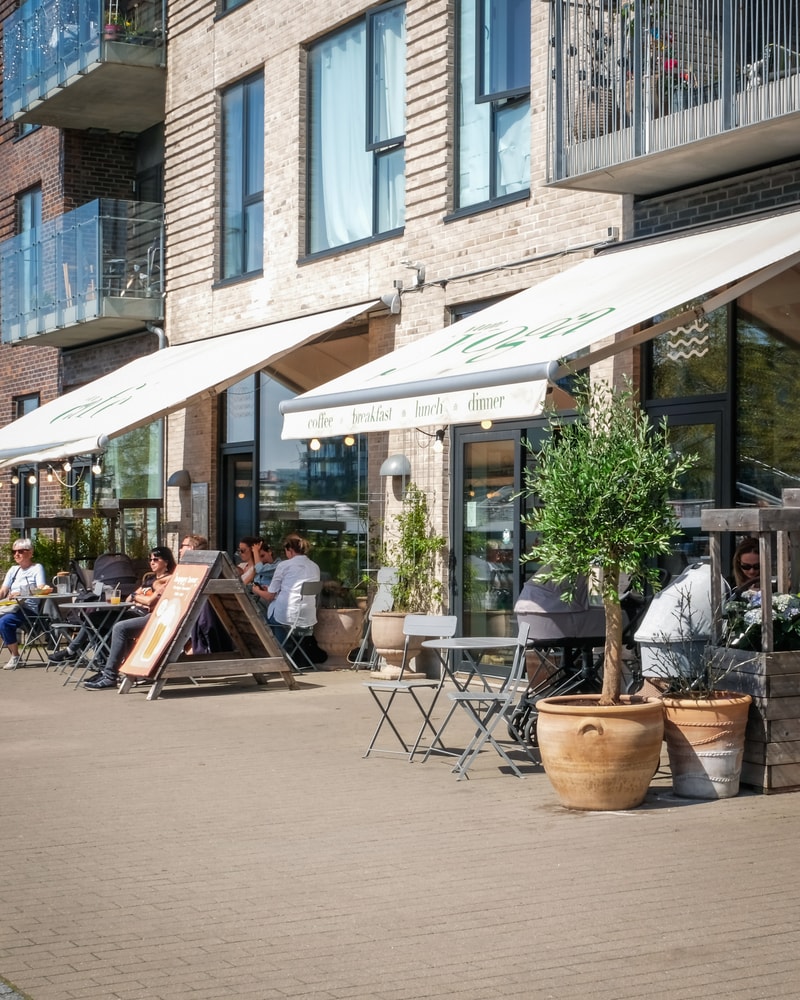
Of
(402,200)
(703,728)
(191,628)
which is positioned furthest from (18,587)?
(703,728)

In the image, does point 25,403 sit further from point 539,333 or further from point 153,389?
point 539,333

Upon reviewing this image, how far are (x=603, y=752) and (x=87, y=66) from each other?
14.1 m

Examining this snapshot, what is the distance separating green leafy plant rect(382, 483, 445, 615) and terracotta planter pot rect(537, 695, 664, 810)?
6159 mm

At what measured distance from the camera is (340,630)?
565 inches

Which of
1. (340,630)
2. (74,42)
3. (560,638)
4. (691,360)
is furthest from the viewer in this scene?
(74,42)

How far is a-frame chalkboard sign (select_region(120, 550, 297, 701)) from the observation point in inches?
472

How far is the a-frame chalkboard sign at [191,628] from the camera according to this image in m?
12.0

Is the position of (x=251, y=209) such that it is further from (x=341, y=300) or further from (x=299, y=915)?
(x=299, y=915)

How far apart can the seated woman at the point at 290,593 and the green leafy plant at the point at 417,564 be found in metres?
0.84

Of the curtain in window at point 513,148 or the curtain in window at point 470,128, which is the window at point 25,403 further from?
the curtain in window at point 513,148

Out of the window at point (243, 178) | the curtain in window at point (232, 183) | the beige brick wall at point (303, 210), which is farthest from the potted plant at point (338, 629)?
the curtain in window at point (232, 183)

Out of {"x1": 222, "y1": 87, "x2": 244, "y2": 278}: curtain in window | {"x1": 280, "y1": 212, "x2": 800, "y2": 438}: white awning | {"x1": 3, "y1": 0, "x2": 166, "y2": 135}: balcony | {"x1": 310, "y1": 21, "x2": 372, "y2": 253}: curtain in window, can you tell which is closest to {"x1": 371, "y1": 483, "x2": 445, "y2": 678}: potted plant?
{"x1": 280, "y1": 212, "x2": 800, "y2": 438}: white awning

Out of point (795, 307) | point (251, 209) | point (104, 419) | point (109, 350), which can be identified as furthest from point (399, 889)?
point (109, 350)

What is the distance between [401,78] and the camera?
47.0 ft
